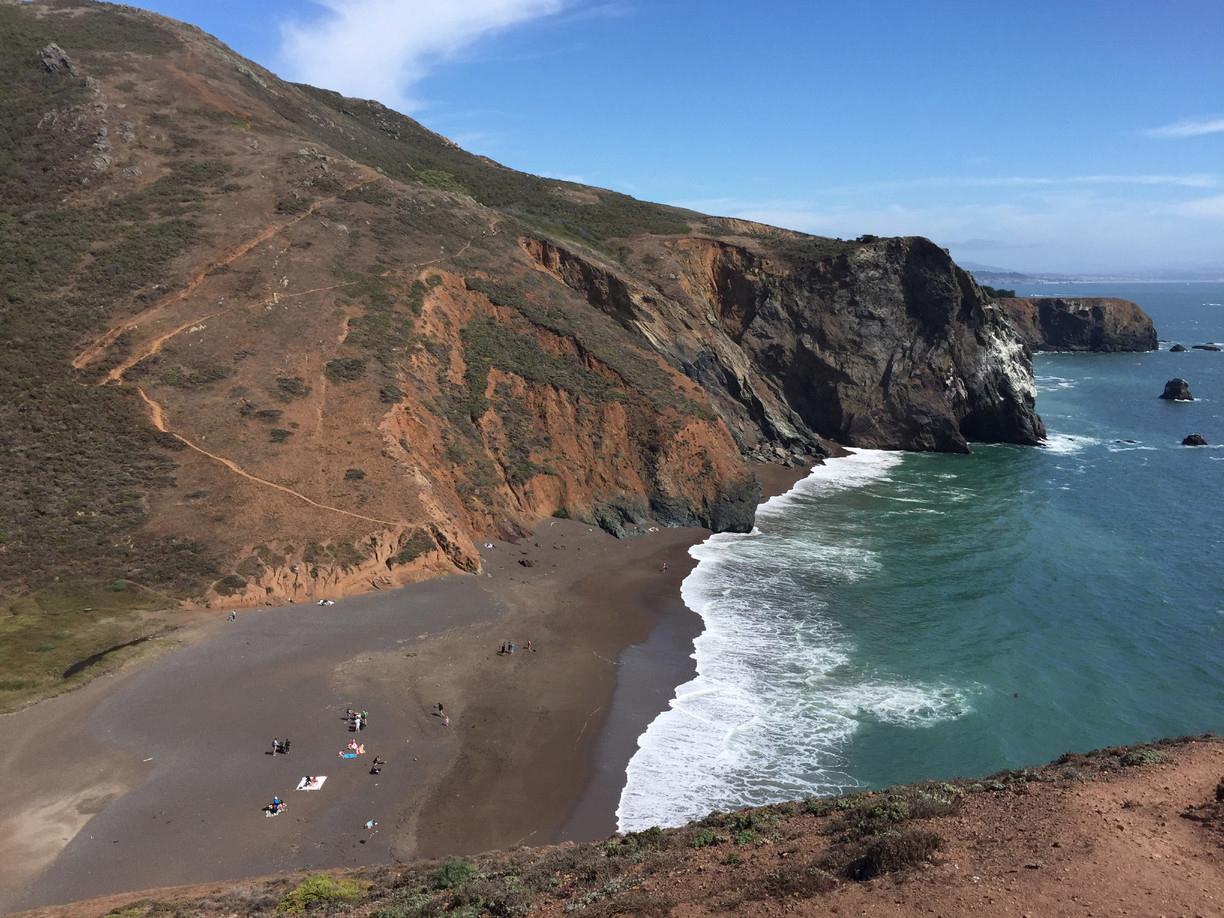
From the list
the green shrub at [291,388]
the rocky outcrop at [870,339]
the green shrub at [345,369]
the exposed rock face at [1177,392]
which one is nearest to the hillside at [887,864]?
the green shrub at [291,388]

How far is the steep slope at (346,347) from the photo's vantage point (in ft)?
111

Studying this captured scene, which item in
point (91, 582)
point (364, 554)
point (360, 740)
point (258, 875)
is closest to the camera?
point (258, 875)

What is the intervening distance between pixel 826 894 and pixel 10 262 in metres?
51.9

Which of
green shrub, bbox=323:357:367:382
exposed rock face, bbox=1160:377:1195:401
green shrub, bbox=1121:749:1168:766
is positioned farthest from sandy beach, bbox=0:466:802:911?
exposed rock face, bbox=1160:377:1195:401

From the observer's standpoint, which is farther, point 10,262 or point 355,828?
point 10,262

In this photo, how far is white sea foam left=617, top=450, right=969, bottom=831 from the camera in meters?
23.5

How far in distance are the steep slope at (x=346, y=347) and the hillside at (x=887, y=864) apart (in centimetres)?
1839

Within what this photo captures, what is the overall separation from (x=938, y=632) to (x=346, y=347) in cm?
3373

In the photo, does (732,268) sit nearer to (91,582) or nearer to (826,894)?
(91,582)

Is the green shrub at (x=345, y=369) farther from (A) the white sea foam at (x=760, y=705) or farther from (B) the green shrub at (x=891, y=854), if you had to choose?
(B) the green shrub at (x=891, y=854)

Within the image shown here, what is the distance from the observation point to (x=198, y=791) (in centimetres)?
2105

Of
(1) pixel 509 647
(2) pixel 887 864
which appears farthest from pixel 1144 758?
(1) pixel 509 647

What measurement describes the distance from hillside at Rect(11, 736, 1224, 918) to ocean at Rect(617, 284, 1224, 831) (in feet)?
23.6

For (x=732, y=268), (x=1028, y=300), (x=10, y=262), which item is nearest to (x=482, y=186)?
(x=732, y=268)
